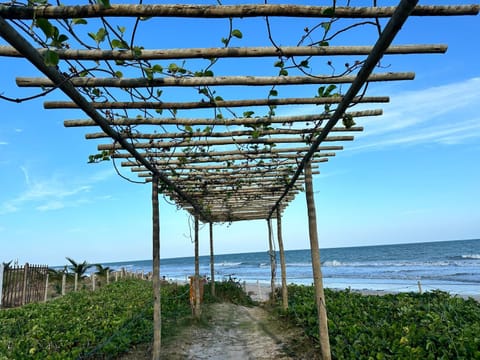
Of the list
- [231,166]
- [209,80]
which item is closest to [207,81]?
[209,80]

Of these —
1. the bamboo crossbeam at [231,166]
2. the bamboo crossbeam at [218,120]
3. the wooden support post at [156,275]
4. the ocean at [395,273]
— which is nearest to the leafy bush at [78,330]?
the wooden support post at [156,275]

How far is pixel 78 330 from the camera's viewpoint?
6.23 meters

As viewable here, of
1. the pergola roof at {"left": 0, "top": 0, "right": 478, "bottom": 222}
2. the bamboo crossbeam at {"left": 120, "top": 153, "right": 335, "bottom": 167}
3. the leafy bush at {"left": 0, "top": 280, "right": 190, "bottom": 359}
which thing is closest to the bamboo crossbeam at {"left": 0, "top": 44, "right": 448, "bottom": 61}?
the pergola roof at {"left": 0, "top": 0, "right": 478, "bottom": 222}

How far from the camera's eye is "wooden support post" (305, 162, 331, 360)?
4637 millimetres

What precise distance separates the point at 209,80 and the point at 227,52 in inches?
16.5

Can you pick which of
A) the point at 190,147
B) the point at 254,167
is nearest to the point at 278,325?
the point at 254,167

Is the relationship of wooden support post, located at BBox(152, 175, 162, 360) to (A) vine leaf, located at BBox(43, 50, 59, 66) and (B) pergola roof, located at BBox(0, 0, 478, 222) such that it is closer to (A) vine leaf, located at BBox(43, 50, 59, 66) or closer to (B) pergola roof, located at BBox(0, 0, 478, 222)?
(B) pergola roof, located at BBox(0, 0, 478, 222)

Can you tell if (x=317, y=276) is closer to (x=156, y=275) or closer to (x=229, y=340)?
(x=156, y=275)

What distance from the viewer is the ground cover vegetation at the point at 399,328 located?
418 centimetres

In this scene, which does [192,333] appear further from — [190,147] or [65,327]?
[190,147]

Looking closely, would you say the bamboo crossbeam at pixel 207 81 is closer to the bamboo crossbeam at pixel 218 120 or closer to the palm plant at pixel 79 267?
the bamboo crossbeam at pixel 218 120

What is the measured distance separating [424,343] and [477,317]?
1765mm

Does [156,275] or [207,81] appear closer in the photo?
[207,81]

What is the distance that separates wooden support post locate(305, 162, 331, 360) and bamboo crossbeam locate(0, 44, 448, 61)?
258cm
